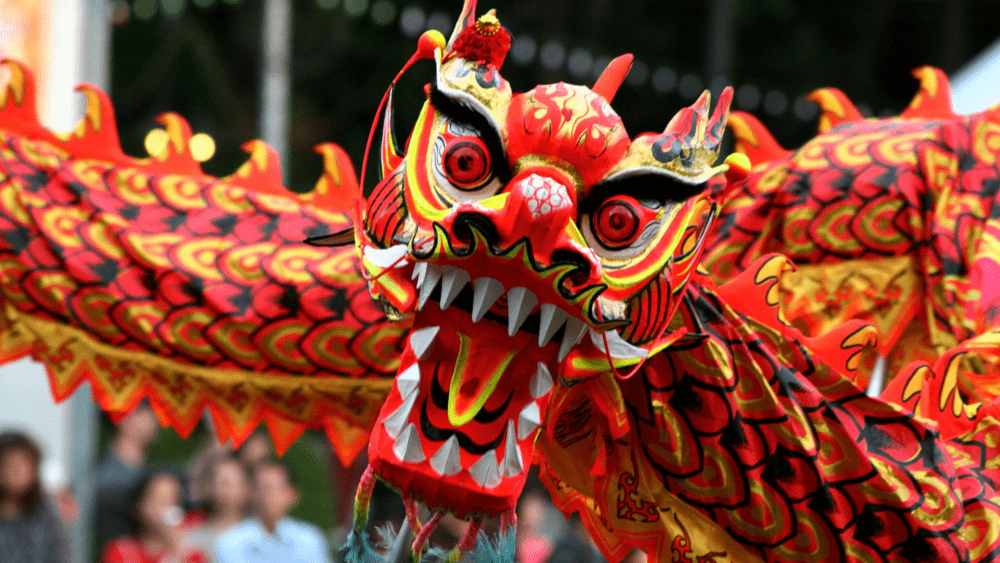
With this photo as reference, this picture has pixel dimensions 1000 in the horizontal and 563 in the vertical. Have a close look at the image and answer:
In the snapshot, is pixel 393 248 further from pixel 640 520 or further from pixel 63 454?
pixel 63 454

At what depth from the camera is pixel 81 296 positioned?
2.01 metres

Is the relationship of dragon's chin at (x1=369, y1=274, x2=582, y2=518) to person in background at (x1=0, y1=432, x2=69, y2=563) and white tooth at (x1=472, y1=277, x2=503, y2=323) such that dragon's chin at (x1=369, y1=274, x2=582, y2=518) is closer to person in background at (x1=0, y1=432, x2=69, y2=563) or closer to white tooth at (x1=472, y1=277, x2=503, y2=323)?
white tooth at (x1=472, y1=277, x2=503, y2=323)

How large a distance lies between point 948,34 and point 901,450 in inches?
309

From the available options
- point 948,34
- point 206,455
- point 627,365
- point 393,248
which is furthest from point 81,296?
point 948,34

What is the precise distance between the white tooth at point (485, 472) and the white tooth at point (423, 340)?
0.41 feet

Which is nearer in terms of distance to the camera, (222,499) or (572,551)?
(222,499)

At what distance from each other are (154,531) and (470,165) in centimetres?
279

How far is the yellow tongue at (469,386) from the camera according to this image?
124 cm

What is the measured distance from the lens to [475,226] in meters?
1.12

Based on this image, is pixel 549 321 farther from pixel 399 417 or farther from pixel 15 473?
pixel 15 473

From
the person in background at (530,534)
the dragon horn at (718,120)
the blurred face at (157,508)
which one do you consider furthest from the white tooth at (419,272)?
the person in background at (530,534)

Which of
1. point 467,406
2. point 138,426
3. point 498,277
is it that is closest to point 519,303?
point 498,277

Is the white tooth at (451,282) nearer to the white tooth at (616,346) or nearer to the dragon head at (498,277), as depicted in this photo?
the dragon head at (498,277)

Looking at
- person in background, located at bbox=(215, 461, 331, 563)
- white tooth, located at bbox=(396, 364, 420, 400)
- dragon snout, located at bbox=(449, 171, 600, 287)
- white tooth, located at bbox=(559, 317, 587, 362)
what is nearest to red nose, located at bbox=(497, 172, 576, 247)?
dragon snout, located at bbox=(449, 171, 600, 287)
